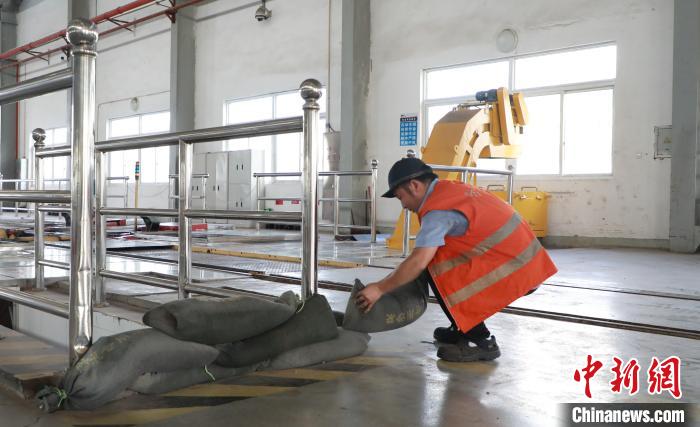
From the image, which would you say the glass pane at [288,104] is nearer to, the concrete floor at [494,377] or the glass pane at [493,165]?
the glass pane at [493,165]

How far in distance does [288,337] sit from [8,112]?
2250cm

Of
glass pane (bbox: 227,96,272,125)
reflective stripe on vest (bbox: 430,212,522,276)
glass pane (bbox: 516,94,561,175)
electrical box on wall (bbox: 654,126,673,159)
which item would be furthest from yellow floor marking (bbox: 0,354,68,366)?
glass pane (bbox: 227,96,272,125)

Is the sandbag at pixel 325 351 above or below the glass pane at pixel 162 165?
below

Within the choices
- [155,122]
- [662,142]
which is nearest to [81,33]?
[662,142]

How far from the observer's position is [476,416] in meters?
1.86

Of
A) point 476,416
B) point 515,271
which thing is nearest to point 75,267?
point 476,416

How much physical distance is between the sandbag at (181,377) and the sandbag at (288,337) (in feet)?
0.11

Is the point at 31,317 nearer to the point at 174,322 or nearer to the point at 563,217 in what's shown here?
the point at 174,322

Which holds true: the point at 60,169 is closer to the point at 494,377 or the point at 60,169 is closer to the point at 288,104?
the point at 288,104

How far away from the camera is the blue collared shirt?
2445 mm

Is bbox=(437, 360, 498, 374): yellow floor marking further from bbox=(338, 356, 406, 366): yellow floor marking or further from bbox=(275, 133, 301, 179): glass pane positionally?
bbox=(275, 133, 301, 179): glass pane

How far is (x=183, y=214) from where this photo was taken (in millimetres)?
3117

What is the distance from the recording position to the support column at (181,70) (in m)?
15.2

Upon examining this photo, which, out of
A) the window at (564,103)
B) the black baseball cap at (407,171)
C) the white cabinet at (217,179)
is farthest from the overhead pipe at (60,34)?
the black baseball cap at (407,171)
